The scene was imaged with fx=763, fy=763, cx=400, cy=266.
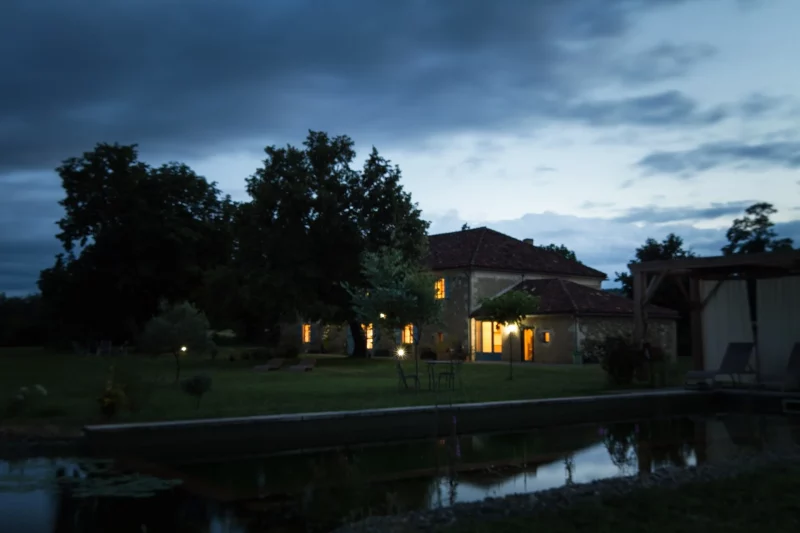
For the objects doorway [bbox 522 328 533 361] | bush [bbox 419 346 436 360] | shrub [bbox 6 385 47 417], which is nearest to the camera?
shrub [bbox 6 385 47 417]

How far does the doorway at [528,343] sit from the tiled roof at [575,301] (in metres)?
1.68

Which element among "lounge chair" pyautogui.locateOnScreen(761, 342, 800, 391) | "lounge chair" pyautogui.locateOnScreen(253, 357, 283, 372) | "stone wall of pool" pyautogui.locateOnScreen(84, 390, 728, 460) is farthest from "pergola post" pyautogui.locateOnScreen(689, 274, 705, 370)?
"lounge chair" pyautogui.locateOnScreen(253, 357, 283, 372)

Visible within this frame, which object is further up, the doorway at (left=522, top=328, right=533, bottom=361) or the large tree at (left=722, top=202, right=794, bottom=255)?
the large tree at (left=722, top=202, right=794, bottom=255)

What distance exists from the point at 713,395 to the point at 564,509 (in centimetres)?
1215

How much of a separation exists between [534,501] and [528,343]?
2718 cm

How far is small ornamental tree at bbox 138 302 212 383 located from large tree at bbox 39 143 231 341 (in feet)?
70.7

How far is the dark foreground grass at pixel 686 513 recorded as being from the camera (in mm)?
5941

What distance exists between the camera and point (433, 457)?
11867 millimetres

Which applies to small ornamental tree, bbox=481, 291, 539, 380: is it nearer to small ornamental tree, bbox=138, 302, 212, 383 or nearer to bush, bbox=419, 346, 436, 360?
small ornamental tree, bbox=138, 302, 212, 383

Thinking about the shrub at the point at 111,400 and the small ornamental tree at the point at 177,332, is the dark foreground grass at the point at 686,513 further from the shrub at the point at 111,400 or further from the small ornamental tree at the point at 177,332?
the small ornamental tree at the point at 177,332

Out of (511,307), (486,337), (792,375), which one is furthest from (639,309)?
(486,337)

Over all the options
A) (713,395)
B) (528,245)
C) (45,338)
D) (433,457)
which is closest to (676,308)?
(528,245)

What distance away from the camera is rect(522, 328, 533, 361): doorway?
33875 millimetres

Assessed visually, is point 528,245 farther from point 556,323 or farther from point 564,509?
point 564,509
